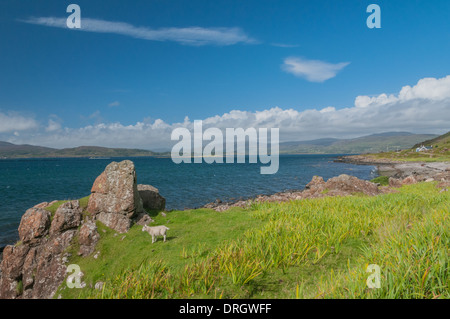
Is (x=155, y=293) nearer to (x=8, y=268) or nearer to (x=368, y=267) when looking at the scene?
(x=368, y=267)

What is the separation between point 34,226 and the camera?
14.4 m

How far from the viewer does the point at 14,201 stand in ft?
143

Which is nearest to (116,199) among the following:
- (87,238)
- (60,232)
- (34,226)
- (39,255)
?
(87,238)

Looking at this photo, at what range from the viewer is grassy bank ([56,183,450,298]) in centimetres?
687

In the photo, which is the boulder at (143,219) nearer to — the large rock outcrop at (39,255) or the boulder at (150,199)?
the boulder at (150,199)

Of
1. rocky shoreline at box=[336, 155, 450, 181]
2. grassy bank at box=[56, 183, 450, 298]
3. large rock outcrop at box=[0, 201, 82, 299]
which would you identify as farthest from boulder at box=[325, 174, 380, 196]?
large rock outcrop at box=[0, 201, 82, 299]

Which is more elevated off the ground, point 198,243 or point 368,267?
point 368,267

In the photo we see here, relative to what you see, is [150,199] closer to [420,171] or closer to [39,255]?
[39,255]

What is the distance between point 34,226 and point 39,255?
178cm

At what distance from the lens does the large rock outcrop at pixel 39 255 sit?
13117 mm

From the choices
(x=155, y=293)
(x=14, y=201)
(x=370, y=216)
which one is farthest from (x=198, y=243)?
(x=14, y=201)

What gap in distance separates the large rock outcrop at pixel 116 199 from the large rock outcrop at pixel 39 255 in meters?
1.46

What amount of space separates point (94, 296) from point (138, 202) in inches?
352
